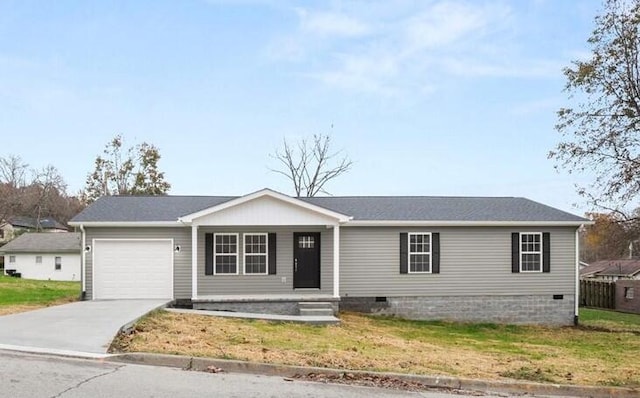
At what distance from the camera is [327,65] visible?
2297 centimetres

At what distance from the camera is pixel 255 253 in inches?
765

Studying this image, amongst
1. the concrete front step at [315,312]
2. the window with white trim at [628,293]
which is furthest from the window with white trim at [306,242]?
the window with white trim at [628,293]

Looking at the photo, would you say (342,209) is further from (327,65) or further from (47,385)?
(47,385)

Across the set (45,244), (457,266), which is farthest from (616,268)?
(45,244)

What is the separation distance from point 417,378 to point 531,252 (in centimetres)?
1307

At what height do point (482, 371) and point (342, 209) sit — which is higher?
point (342, 209)

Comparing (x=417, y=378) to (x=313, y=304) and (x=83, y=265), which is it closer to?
(x=313, y=304)

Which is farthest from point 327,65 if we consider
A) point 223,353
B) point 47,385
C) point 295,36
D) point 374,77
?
point 47,385

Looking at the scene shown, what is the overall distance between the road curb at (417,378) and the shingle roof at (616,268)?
3397 cm

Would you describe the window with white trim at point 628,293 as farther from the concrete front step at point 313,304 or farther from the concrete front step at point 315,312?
the concrete front step at point 315,312

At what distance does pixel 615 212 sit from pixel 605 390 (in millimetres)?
17804

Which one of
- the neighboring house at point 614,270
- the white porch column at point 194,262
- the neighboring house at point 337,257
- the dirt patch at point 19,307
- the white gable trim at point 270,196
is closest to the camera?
the dirt patch at point 19,307

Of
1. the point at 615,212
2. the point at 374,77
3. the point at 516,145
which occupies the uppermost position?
the point at 374,77

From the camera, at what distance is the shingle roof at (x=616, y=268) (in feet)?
130
